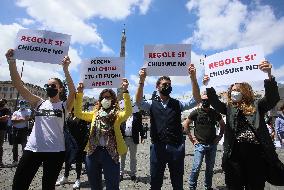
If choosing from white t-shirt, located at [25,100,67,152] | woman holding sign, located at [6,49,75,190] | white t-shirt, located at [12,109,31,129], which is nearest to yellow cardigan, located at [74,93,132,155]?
woman holding sign, located at [6,49,75,190]

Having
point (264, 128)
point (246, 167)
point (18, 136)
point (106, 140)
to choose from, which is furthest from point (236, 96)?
point (18, 136)

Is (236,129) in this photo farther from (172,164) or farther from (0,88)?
(0,88)

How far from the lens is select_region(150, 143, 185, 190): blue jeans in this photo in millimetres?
4930

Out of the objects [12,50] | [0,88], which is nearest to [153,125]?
[12,50]

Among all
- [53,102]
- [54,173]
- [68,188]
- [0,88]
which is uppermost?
[0,88]

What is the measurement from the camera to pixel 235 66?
17.1ft

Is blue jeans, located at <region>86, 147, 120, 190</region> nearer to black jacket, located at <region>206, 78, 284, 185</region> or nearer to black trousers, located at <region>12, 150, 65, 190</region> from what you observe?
black trousers, located at <region>12, 150, 65, 190</region>

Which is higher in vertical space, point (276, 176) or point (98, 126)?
point (98, 126)

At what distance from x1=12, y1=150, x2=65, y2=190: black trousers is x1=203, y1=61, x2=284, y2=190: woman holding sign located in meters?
2.23

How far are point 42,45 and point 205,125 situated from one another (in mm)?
3645

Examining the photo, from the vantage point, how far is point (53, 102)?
4980mm

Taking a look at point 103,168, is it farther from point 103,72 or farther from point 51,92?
point 103,72

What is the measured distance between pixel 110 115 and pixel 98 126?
24 cm

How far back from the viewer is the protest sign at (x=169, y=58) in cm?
592
